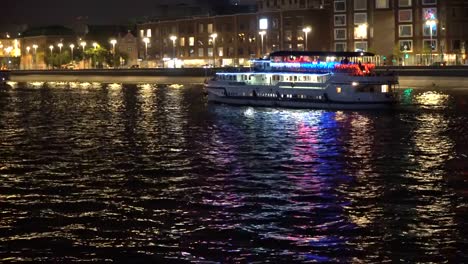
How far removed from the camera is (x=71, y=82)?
541 feet

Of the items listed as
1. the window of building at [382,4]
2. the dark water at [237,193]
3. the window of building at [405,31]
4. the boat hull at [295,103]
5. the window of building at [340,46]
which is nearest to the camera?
the dark water at [237,193]

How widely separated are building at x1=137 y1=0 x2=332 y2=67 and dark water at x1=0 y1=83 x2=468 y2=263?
9953cm

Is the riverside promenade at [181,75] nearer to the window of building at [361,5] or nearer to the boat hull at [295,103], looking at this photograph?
the boat hull at [295,103]

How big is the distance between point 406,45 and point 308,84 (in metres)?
70.2

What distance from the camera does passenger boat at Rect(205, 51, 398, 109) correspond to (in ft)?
224

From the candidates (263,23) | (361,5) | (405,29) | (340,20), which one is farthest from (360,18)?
(263,23)

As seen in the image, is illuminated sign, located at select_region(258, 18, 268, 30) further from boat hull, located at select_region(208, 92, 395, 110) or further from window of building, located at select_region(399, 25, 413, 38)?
boat hull, located at select_region(208, 92, 395, 110)

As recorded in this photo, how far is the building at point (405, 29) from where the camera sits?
134m

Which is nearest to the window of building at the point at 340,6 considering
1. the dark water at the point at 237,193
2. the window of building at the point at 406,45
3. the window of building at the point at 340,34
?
the window of building at the point at 340,34

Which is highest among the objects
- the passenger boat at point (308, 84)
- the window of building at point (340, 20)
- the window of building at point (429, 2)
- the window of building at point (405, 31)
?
the window of building at point (429, 2)

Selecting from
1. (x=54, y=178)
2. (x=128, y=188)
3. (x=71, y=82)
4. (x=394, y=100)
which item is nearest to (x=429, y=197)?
(x=128, y=188)

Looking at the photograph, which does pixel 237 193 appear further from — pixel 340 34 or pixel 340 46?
pixel 340 46

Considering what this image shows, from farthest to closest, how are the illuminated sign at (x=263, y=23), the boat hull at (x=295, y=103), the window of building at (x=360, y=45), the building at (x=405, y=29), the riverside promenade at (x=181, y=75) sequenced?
the illuminated sign at (x=263, y=23)
the window of building at (x=360, y=45)
the building at (x=405, y=29)
the riverside promenade at (x=181, y=75)
the boat hull at (x=295, y=103)

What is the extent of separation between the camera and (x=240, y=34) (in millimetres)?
171250
